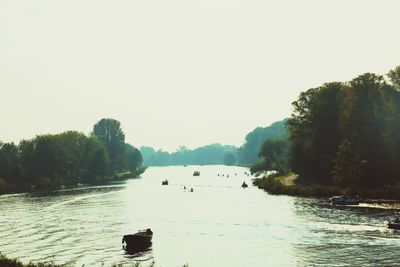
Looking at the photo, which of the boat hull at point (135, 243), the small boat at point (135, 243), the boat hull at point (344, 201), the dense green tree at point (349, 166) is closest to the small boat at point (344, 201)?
the boat hull at point (344, 201)

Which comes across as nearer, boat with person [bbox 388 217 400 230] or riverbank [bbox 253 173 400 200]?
boat with person [bbox 388 217 400 230]

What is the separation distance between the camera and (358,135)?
376 ft

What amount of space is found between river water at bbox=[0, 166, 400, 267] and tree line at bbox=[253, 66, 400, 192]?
1274 cm

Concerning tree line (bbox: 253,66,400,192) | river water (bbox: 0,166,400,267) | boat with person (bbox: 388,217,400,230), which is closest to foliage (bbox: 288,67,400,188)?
tree line (bbox: 253,66,400,192)

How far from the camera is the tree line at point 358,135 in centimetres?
10881

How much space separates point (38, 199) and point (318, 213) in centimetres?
7877

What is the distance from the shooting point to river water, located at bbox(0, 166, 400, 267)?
53.3m

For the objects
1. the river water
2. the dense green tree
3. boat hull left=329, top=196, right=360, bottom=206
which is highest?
the dense green tree

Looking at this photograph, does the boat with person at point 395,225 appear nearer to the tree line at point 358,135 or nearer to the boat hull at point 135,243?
the boat hull at point 135,243

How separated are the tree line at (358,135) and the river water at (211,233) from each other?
41.8 feet

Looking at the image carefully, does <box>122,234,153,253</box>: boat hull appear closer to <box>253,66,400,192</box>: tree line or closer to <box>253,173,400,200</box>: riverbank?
<box>253,173,400,200</box>: riverbank

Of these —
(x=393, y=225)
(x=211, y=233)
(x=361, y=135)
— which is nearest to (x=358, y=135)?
(x=361, y=135)

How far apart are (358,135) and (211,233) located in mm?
58929

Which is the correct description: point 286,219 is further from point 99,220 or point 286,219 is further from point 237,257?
point 99,220
